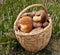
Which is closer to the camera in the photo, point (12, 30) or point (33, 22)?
point (33, 22)

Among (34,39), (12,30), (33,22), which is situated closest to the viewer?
(34,39)

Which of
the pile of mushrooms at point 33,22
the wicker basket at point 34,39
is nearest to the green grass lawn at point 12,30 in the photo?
the wicker basket at point 34,39

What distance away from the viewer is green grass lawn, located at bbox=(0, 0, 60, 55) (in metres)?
2.63

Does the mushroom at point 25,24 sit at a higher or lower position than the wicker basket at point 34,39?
higher

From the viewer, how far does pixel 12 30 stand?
279 centimetres

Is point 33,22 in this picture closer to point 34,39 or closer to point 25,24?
point 25,24

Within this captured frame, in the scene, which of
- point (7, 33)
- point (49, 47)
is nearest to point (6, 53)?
point (7, 33)

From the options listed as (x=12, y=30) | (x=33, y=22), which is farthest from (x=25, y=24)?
(x=12, y=30)

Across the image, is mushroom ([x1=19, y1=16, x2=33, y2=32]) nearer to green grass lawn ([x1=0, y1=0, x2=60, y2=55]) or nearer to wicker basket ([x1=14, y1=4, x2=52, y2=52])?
wicker basket ([x1=14, y1=4, x2=52, y2=52])

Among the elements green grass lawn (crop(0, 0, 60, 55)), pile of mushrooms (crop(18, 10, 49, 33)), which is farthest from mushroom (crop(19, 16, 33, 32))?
green grass lawn (crop(0, 0, 60, 55))

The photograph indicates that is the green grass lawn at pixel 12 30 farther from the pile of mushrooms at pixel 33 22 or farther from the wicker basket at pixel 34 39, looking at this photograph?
the pile of mushrooms at pixel 33 22

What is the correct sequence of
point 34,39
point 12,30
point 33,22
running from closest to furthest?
1. point 34,39
2. point 33,22
3. point 12,30

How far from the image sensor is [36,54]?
2.58 m

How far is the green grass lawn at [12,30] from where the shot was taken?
2.63m
